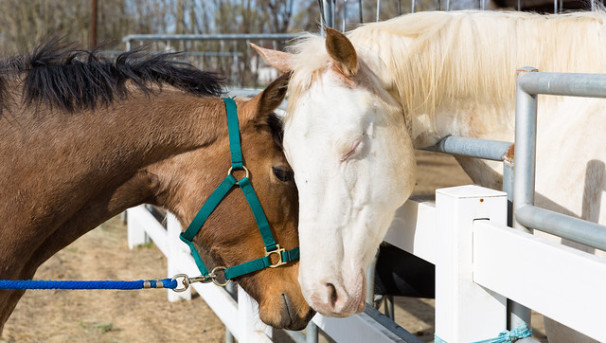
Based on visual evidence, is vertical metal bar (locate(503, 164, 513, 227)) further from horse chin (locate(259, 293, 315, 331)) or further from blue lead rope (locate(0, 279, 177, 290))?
blue lead rope (locate(0, 279, 177, 290))

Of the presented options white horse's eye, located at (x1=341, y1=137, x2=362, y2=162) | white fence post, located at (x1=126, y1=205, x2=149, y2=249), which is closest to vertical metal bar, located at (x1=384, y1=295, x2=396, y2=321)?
Result: white horse's eye, located at (x1=341, y1=137, x2=362, y2=162)

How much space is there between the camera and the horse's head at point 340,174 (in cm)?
176

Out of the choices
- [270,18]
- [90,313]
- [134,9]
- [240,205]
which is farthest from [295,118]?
[134,9]

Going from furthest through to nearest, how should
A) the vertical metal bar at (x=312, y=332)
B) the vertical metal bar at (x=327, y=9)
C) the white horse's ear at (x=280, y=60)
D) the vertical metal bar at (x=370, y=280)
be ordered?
the vertical metal bar at (x=327, y=9)
the vertical metal bar at (x=312, y=332)
the vertical metal bar at (x=370, y=280)
the white horse's ear at (x=280, y=60)

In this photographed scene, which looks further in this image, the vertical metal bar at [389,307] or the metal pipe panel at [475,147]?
the vertical metal bar at [389,307]

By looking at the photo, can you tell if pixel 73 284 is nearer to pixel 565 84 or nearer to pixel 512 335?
pixel 512 335

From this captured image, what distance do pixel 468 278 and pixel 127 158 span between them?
113cm

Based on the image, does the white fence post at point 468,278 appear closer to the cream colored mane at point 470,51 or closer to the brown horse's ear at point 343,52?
the brown horse's ear at point 343,52

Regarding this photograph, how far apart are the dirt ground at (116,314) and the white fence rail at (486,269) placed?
9.15 feet

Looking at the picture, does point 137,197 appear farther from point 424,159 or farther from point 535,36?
point 424,159

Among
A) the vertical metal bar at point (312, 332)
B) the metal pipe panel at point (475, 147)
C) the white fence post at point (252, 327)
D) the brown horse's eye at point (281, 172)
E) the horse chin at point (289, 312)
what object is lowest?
the white fence post at point (252, 327)

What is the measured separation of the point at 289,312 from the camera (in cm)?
207

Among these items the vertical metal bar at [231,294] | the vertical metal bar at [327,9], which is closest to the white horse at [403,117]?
the vertical metal bar at [327,9]

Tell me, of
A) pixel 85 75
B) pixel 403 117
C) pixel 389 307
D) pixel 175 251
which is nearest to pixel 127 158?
pixel 85 75
